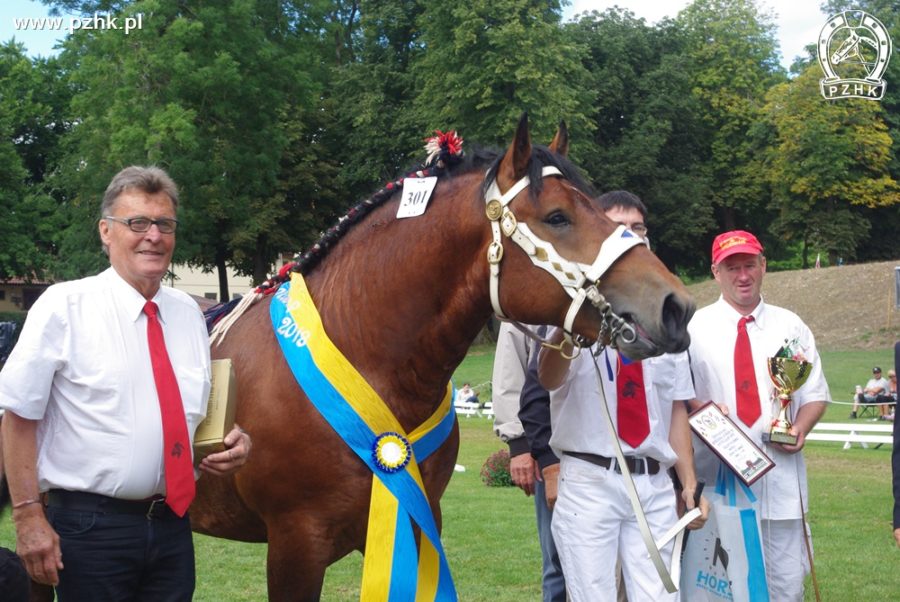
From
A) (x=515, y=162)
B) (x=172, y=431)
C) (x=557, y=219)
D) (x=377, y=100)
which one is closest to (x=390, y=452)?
(x=172, y=431)

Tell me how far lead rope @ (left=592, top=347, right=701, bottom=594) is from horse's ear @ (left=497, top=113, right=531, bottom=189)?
788 millimetres

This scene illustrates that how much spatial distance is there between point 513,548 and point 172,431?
6376 mm

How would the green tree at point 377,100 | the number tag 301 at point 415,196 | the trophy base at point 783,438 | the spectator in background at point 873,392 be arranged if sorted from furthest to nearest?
1. the green tree at point 377,100
2. the spectator in background at point 873,392
3. the trophy base at point 783,438
4. the number tag 301 at point 415,196

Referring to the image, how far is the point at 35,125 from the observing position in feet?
138

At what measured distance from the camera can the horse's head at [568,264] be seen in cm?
331

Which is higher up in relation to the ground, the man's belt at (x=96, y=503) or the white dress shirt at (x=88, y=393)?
the white dress shirt at (x=88, y=393)

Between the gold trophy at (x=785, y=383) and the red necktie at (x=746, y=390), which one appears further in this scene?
the red necktie at (x=746, y=390)

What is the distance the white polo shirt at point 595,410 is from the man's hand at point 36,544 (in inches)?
86.2

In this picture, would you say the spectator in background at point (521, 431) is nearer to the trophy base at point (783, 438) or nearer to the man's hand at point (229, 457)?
the trophy base at point (783, 438)

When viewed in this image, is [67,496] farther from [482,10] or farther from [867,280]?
[867,280]

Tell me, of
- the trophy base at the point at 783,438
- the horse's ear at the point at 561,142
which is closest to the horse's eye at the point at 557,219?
the horse's ear at the point at 561,142

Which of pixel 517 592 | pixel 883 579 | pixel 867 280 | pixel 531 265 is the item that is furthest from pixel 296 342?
pixel 867 280

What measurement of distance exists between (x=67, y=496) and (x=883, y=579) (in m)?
7.00

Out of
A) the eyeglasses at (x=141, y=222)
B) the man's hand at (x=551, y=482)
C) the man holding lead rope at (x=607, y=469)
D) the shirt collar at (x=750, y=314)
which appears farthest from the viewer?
the shirt collar at (x=750, y=314)
